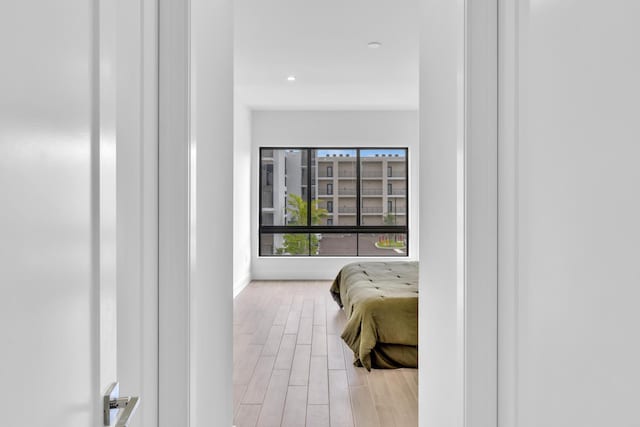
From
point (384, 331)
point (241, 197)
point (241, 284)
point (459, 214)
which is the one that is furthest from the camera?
point (241, 197)

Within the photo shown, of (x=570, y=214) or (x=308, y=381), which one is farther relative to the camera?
(x=308, y=381)

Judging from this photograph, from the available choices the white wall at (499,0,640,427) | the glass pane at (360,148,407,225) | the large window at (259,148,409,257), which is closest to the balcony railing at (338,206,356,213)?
the large window at (259,148,409,257)

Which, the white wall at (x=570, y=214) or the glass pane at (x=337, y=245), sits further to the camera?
the glass pane at (x=337, y=245)

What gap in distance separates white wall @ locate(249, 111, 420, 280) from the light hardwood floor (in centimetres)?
238

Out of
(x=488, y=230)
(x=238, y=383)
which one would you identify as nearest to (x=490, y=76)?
(x=488, y=230)

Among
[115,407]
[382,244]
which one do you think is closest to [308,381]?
[115,407]

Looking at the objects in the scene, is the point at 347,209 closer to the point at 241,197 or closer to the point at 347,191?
the point at 347,191

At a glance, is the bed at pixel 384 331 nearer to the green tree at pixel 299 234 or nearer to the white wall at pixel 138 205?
the white wall at pixel 138 205

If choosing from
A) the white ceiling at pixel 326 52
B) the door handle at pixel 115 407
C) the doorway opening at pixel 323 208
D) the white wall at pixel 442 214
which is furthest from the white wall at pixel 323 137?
the door handle at pixel 115 407

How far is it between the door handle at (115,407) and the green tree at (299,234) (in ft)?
22.1

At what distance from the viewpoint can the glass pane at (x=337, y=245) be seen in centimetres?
765

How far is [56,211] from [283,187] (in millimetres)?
7081

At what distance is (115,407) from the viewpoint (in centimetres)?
→ 83

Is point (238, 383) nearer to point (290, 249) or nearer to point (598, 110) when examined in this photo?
point (598, 110)
